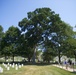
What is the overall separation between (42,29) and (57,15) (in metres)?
5.48

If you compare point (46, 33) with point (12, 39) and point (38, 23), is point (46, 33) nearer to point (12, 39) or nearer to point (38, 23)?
point (38, 23)

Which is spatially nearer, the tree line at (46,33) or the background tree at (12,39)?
the tree line at (46,33)

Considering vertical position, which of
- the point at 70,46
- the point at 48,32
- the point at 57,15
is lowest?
the point at 70,46

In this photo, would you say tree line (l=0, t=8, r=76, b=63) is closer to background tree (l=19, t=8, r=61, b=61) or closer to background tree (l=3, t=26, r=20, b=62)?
background tree (l=19, t=8, r=61, b=61)

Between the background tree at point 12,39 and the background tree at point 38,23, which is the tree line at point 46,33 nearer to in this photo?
the background tree at point 38,23

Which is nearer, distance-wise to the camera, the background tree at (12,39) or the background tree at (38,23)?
the background tree at (38,23)

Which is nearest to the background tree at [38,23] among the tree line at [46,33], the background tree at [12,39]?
the tree line at [46,33]

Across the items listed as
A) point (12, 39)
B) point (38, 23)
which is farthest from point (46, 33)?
point (12, 39)

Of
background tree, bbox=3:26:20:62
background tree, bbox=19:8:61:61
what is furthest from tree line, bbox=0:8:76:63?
background tree, bbox=3:26:20:62

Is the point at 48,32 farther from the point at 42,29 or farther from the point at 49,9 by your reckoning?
the point at 49,9

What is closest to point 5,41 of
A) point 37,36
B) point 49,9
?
point 37,36

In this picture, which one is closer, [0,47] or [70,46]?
[70,46]

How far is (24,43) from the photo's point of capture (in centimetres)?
6038

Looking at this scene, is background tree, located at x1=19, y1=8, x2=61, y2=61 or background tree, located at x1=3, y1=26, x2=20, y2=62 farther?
background tree, located at x1=3, y1=26, x2=20, y2=62
